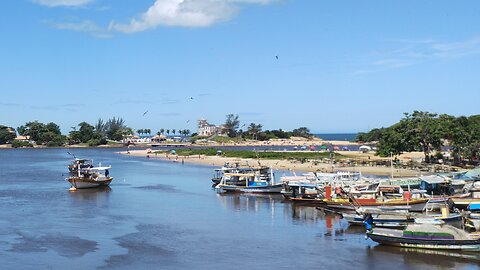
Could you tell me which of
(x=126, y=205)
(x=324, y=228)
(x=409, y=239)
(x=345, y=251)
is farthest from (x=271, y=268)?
(x=126, y=205)

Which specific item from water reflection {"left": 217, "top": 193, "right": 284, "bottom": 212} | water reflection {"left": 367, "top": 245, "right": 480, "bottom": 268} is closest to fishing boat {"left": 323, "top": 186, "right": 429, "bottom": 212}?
water reflection {"left": 217, "top": 193, "right": 284, "bottom": 212}

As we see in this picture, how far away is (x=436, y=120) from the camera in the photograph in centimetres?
7450

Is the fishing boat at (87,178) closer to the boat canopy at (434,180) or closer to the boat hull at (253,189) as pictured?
the boat hull at (253,189)

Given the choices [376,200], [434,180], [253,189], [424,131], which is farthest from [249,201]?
[424,131]

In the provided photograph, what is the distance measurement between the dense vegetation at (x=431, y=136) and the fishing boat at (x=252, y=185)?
1042 inches

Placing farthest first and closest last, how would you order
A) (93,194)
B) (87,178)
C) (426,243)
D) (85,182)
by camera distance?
1. (87,178)
2. (85,182)
3. (93,194)
4. (426,243)

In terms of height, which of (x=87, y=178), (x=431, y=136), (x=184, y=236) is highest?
(x=431, y=136)

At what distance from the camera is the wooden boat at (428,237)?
89.7 feet

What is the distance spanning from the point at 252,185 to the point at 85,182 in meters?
18.4

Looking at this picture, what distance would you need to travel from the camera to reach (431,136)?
72688 mm

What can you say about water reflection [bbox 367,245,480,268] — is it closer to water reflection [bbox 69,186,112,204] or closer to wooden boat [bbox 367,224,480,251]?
wooden boat [bbox 367,224,480,251]

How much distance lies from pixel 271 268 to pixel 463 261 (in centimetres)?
908

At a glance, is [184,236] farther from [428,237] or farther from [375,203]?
[428,237]

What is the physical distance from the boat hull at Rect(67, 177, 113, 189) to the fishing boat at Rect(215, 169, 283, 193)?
13131 millimetres
